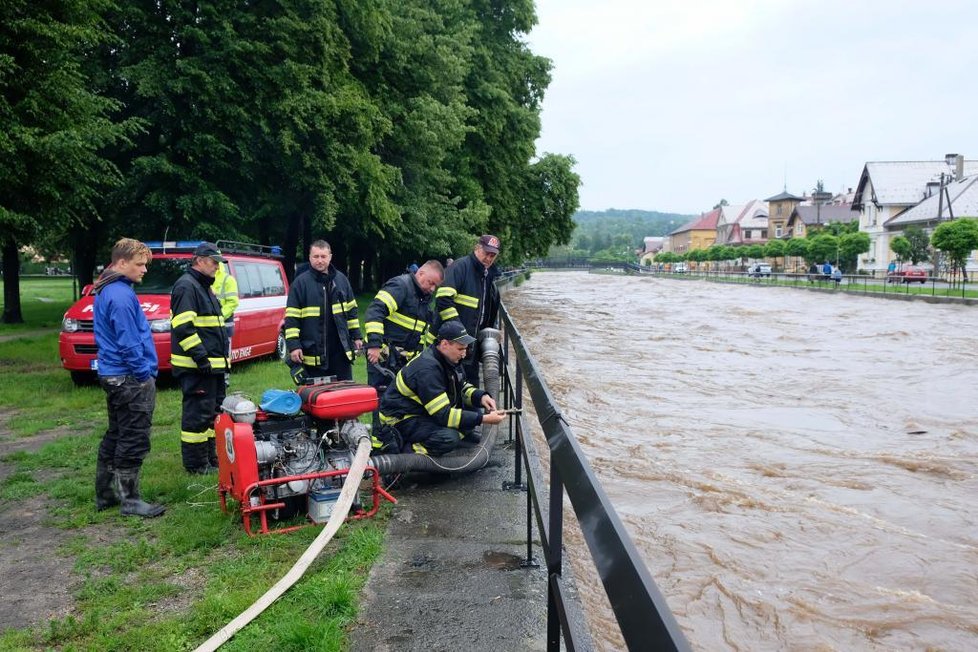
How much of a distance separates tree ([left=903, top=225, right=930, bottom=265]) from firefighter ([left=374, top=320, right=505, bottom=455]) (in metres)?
56.6

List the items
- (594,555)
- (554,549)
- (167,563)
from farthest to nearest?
(167,563), (554,549), (594,555)

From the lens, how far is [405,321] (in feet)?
24.4

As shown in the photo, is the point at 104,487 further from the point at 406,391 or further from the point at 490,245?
the point at 490,245

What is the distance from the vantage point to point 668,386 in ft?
41.7

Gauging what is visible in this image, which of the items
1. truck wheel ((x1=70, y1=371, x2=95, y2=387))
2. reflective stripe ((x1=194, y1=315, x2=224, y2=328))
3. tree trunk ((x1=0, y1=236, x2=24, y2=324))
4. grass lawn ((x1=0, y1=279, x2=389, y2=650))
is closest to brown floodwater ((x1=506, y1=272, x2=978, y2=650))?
grass lawn ((x1=0, y1=279, x2=389, y2=650))

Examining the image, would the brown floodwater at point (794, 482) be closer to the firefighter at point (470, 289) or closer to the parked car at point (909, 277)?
the firefighter at point (470, 289)

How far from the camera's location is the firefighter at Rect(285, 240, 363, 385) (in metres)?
7.26

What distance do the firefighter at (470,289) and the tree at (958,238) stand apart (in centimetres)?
3719

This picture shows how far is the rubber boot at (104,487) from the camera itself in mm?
5508

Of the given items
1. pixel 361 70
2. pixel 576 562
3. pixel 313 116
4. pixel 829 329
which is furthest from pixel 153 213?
pixel 829 329

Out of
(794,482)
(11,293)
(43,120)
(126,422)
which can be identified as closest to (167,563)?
(126,422)

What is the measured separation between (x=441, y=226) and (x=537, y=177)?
Answer: 13717mm

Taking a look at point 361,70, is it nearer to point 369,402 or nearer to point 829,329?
point 829,329

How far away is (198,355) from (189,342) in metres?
0.14
